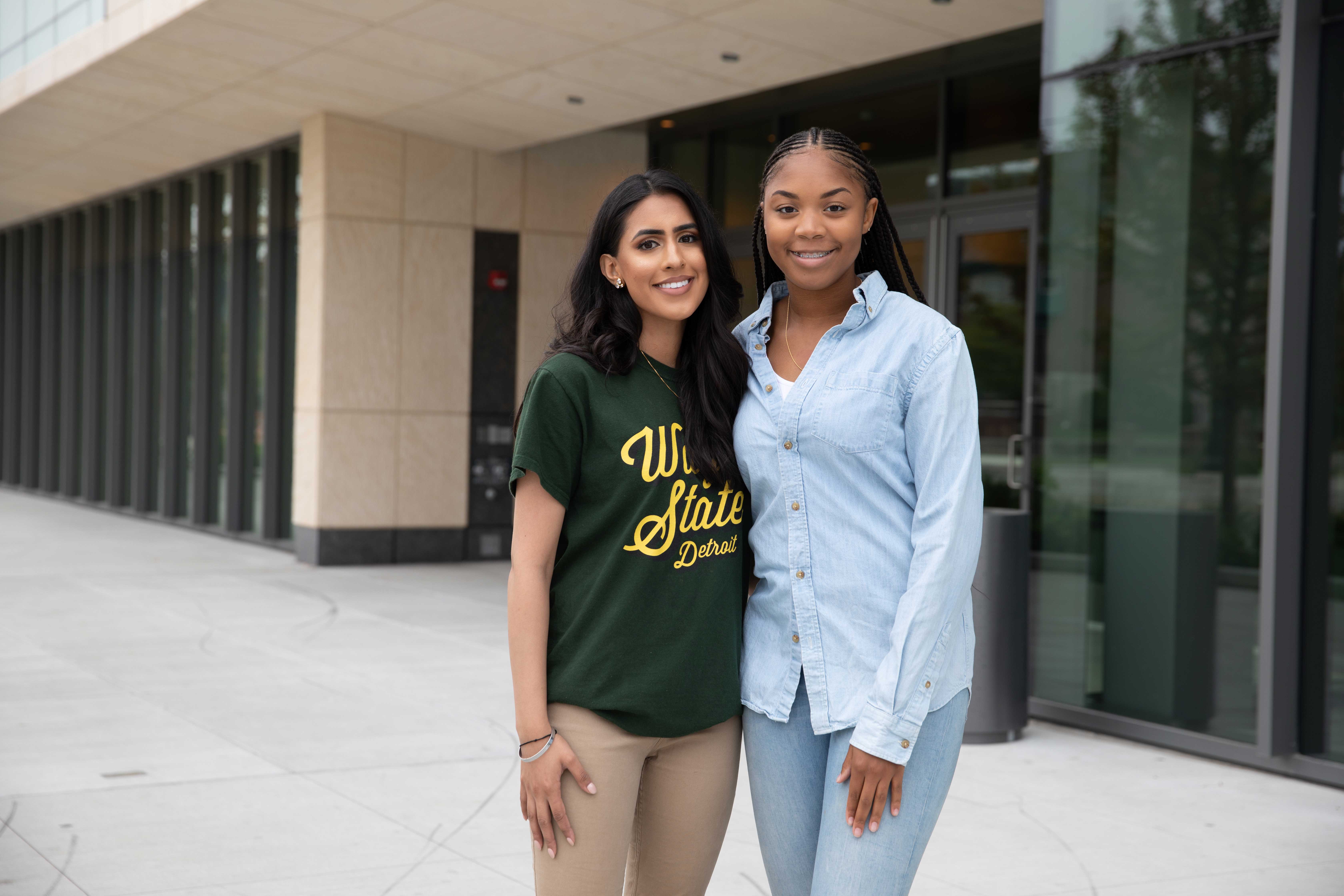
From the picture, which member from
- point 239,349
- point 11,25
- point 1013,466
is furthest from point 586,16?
point 11,25

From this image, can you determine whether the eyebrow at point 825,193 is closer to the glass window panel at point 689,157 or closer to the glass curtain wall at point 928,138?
the glass curtain wall at point 928,138

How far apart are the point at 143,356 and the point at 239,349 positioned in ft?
11.9

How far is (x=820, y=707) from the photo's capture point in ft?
7.21

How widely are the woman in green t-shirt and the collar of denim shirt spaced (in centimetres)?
9

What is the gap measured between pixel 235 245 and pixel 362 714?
32.4ft

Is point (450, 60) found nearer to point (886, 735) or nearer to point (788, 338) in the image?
point (788, 338)

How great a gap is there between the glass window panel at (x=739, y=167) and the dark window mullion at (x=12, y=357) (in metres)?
15.1

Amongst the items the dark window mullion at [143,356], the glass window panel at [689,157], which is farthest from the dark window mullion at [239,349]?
the glass window panel at [689,157]

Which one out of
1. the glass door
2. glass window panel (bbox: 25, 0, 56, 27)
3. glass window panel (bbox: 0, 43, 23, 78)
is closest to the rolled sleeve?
the glass door

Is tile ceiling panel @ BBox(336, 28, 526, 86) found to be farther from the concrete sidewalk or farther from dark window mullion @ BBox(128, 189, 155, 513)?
dark window mullion @ BBox(128, 189, 155, 513)

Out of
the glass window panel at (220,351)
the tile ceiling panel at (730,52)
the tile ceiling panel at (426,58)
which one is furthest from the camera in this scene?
the glass window panel at (220,351)

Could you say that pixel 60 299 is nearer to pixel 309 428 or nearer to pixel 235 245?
pixel 235 245

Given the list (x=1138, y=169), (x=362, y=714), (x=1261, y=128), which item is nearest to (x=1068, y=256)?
(x=1138, y=169)

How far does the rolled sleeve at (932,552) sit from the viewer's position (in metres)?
2.10
